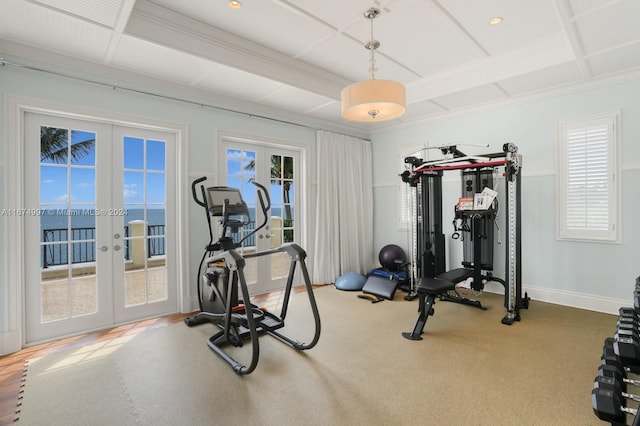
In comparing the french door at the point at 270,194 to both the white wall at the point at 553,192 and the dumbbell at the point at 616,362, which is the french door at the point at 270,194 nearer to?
the white wall at the point at 553,192

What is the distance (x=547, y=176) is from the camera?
165 inches

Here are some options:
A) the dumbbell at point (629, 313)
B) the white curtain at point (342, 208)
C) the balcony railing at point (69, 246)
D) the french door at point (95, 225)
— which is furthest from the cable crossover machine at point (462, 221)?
the balcony railing at point (69, 246)

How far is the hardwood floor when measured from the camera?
215 cm

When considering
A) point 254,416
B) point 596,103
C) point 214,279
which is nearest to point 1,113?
point 214,279

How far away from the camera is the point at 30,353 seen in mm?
2912

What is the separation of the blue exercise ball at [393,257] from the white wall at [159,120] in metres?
1.23

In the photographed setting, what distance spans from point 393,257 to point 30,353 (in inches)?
178

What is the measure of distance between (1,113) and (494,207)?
17.7 feet

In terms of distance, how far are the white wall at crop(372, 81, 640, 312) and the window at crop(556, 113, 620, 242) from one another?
0.28 ft

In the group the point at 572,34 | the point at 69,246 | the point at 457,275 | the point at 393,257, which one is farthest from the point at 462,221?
the point at 69,246

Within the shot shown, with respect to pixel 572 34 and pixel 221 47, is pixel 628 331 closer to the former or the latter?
pixel 572 34

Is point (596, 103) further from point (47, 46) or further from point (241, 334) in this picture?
point (47, 46)

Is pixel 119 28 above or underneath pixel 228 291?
above

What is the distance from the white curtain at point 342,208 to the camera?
17.5ft
